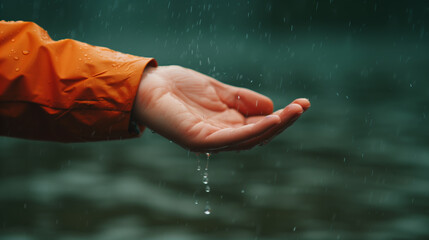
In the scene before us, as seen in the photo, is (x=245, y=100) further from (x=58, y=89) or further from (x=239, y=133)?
(x=58, y=89)

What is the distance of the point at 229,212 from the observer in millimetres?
7828

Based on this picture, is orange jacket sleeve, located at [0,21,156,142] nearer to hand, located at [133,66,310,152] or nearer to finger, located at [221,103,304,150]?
hand, located at [133,66,310,152]

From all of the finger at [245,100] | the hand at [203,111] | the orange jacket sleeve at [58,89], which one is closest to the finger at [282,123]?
the hand at [203,111]

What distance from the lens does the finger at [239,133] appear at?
183 cm

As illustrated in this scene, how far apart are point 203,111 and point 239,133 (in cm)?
58

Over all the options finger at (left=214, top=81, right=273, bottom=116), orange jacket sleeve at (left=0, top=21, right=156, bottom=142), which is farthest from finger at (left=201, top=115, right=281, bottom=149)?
finger at (left=214, top=81, right=273, bottom=116)

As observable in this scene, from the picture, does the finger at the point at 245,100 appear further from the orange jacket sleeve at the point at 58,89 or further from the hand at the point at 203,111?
the orange jacket sleeve at the point at 58,89

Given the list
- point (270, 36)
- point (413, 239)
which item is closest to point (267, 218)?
point (413, 239)

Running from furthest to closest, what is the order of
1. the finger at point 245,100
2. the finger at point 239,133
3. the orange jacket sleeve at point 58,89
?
1. the finger at point 245,100
2. the orange jacket sleeve at point 58,89
3. the finger at point 239,133

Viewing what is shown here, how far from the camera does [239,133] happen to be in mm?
1889

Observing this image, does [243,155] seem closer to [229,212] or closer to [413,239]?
[229,212]

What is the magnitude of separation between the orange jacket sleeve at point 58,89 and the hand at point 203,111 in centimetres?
12

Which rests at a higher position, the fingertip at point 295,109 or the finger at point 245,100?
the fingertip at point 295,109

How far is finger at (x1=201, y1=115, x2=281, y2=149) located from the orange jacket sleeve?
0.40 meters
